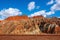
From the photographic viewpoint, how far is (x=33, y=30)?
79.3ft

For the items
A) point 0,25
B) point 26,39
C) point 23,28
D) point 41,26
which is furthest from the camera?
point 0,25

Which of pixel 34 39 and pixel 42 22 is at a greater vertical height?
pixel 42 22

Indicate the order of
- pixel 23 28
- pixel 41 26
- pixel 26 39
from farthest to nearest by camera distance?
pixel 41 26, pixel 23 28, pixel 26 39

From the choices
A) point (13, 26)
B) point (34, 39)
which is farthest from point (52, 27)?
point (34, 39)

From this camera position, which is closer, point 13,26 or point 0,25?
point 13,26

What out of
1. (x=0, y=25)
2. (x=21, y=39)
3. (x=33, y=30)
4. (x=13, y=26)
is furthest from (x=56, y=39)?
(x=0, y=25)

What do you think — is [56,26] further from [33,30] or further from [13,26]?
[13,26]

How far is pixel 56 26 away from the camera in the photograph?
85.4ft

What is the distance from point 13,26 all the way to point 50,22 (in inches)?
256

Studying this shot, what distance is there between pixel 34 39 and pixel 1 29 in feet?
69.2

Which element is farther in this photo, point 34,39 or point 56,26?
point 56,26

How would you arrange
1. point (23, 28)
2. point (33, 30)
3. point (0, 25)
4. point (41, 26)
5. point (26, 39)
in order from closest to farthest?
point (26, 39) → point (33, 30) → point (23, 28) → point (41, 26) → point (0, 25)

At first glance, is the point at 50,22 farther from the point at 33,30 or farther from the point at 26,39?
the point at 26,39

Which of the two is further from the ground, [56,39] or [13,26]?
[13,26]
